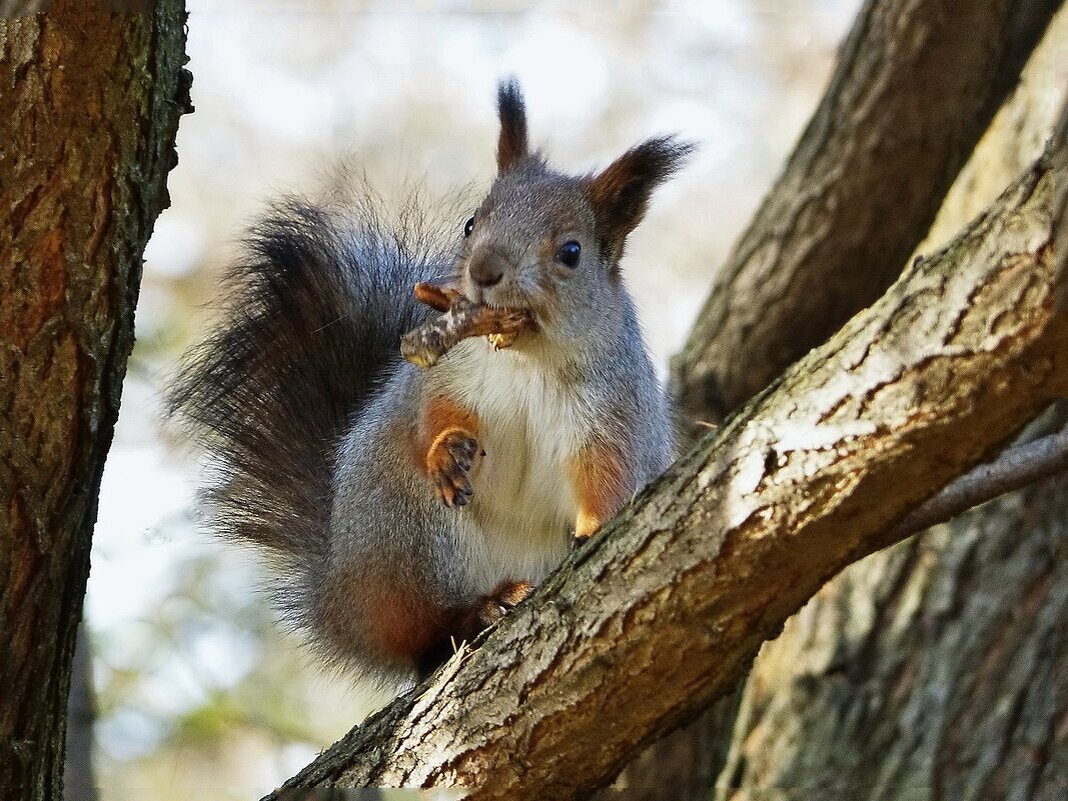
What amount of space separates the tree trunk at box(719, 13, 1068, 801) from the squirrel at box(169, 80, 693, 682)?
0.71m

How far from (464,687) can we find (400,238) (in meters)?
1.76

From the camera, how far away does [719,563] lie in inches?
74.4

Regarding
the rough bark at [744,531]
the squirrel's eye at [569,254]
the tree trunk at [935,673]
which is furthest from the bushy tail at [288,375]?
the tree trunk at [935,673]

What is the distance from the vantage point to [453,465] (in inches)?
106

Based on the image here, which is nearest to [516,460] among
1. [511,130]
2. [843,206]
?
[511,130]

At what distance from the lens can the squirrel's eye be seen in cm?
279

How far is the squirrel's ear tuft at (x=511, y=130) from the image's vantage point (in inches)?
123

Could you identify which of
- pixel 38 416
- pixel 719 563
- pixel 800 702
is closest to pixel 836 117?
pixel 800 702

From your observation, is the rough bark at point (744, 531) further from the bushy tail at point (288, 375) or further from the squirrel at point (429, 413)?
the bushy tail at point (288, 375)

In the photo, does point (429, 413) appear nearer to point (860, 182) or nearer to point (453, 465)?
point (453, 465)

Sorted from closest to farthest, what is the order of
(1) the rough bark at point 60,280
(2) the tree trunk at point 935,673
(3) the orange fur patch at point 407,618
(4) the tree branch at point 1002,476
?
(1) the rough bark at point 60,280 < (4) the tree branch at point 1002,476 < (3) the orange fur patch at point 407,618 < (2) the tree trunk at point 935,673

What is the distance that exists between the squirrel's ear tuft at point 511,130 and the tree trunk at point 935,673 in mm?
1447

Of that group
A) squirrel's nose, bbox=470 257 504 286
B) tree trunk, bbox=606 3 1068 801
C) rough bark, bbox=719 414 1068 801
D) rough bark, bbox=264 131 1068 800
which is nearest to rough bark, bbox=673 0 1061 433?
tree trunk, bbox=606 3 1068 801

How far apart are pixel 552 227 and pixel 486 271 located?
0.99 feet
